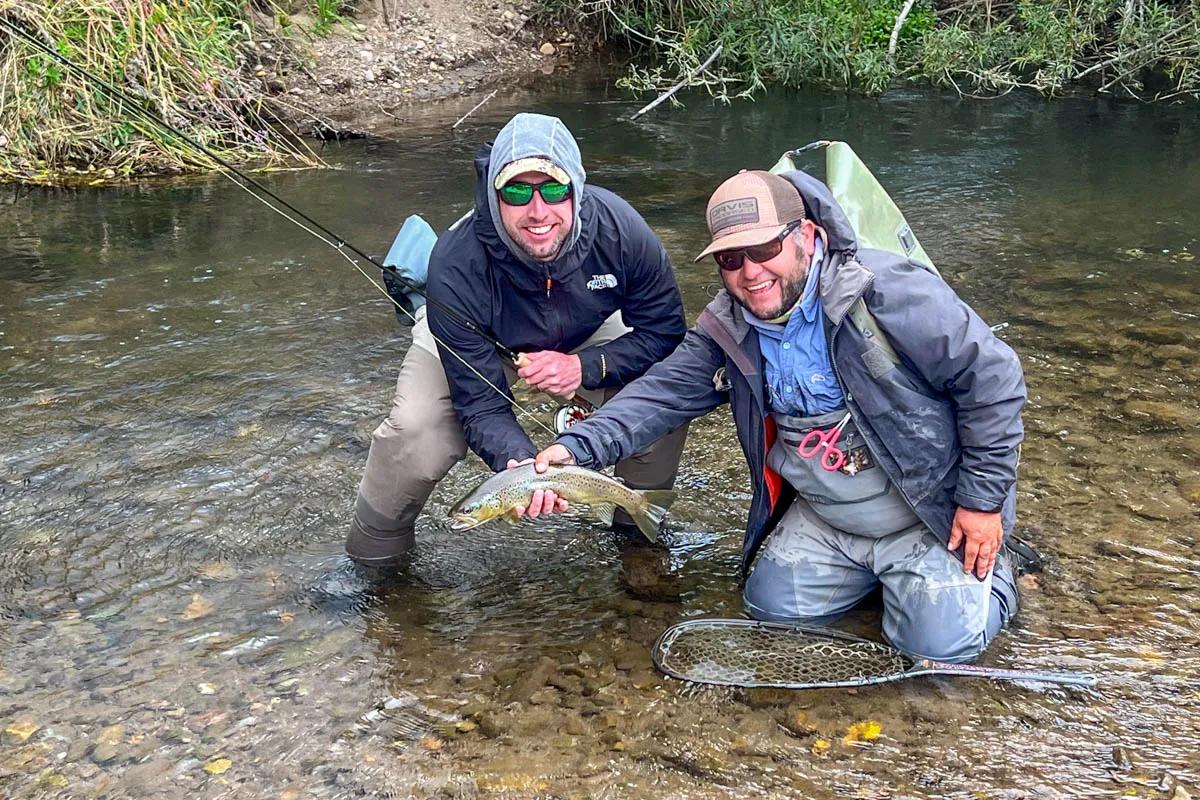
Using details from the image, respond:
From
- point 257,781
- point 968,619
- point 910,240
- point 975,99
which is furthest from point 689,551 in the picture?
point 975,99

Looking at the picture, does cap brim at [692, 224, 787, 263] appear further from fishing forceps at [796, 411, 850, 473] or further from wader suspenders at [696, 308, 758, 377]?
fishing forceps at [796, 411, 850, 473]

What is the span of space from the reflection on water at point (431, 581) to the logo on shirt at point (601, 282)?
1163 mm

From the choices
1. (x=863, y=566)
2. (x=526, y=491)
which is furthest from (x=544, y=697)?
(x=863, y=566)

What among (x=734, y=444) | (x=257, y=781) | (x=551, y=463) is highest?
(x=551, y=463)

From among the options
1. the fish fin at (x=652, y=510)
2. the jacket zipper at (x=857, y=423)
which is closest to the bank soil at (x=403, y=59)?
the fish fin at (x=652, y=510)

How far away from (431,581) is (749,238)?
Result: 201 cm

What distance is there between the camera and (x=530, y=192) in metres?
4.00

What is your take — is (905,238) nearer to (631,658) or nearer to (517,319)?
(517,319)

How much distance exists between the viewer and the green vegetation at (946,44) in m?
12.2

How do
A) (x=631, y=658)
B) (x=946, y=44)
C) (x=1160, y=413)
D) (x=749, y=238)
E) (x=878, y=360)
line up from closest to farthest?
(x=749, y=238) → (x=878, y=360) → (x=631, y=658) → (x=1160, y=413) → (x=946, y=44)

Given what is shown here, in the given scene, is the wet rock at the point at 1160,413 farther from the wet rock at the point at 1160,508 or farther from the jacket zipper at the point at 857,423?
the jacket zipper at the point at 857,423

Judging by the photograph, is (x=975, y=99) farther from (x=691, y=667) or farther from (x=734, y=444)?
(x=691, y=667)

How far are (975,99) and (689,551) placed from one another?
407 inches

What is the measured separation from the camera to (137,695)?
12.8 feet
